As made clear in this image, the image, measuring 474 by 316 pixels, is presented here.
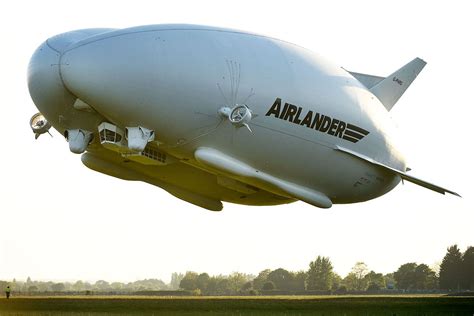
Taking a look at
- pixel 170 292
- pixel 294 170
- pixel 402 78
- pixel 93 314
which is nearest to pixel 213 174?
pixel 294 170

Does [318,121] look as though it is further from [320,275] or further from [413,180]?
[320,275]

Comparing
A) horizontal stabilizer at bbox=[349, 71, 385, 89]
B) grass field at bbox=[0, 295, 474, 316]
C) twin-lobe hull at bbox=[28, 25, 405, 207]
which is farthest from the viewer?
horizontal stabilizer at bbox=[349, 71, 385, 89]

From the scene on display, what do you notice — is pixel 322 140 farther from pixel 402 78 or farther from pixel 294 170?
pixel 402 78

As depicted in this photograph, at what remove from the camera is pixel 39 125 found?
4406cm

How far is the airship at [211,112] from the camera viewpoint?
3838 centimetres

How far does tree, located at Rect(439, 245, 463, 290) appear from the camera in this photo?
80562 millimetres

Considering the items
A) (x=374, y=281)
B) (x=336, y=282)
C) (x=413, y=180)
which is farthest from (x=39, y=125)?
(x=374, y=281)

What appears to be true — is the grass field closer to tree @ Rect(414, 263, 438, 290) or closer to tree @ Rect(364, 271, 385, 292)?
tree @ Rect(364, 271, 385, 292)

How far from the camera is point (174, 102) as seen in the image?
38625mm

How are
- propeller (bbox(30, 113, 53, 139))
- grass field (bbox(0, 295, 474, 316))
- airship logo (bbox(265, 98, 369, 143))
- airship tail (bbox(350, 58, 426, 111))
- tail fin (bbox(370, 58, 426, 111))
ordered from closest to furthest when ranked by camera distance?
airship logo (bbox(265, 98, 369, 143)) < propeller (bbox(30, 113, 53, 139)) < grass field (bbox(0, 295, 474, 316)) < airship tail (bbox(350, 58, 426, 111)) < tail fin (bbox(370, 58, 426, 111))

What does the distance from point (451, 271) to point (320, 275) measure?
1130cm

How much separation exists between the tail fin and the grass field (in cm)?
1113

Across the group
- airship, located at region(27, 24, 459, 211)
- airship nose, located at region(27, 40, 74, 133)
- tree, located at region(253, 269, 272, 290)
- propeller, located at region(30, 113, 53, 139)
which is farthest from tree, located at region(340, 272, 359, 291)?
airship nose, located at region(27, 40, 74, 133)

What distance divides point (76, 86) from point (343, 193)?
14957mm
